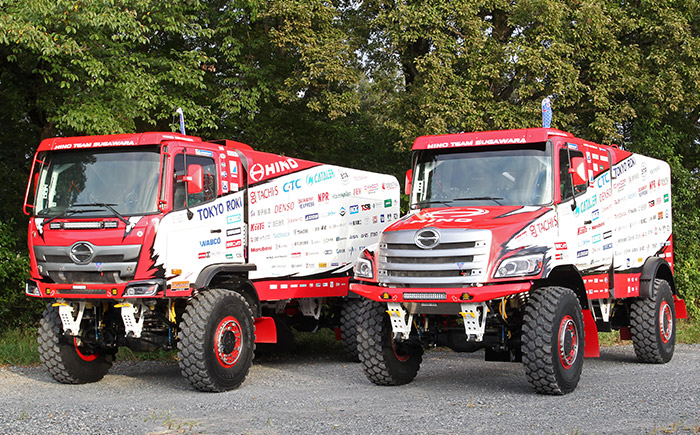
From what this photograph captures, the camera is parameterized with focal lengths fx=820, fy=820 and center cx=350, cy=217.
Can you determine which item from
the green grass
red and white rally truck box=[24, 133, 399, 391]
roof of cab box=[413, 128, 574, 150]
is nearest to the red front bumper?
roof of cab box=[413, 128, 574, 150]

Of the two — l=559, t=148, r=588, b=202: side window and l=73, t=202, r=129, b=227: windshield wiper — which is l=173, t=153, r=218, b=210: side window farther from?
l=559, t=148, r=588, b=202: side window

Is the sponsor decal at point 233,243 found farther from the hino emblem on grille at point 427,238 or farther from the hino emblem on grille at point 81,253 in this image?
the hino emblem on grille at point 427,238

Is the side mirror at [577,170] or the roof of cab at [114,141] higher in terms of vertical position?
the roof of cab at [114,141]

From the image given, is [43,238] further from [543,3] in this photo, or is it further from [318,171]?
[543,3]

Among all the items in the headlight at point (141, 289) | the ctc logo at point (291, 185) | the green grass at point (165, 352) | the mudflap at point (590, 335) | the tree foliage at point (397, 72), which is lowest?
the green grass at point (165, 352)

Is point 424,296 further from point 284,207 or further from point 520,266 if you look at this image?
point 284,207

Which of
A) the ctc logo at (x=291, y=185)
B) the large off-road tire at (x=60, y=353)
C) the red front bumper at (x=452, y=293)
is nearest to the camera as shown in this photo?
the red front bumper at (x=452, y=293)

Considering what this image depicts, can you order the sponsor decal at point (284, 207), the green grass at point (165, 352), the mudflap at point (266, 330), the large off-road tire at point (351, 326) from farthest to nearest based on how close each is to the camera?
the large off-road tire at point (351, 326), the green grass at point (165, 352), the sponsor decal at point (284, 207), the mudflap at point (266, 330)

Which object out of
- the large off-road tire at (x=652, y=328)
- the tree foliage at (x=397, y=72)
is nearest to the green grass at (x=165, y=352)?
the large off-road tire at (x=652, y=328)

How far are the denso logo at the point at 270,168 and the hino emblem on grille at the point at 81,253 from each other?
2715mm

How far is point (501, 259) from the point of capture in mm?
9484

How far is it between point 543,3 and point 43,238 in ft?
45.4

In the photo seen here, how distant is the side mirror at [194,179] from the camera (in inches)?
413

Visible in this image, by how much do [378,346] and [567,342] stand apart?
91.9 inches
